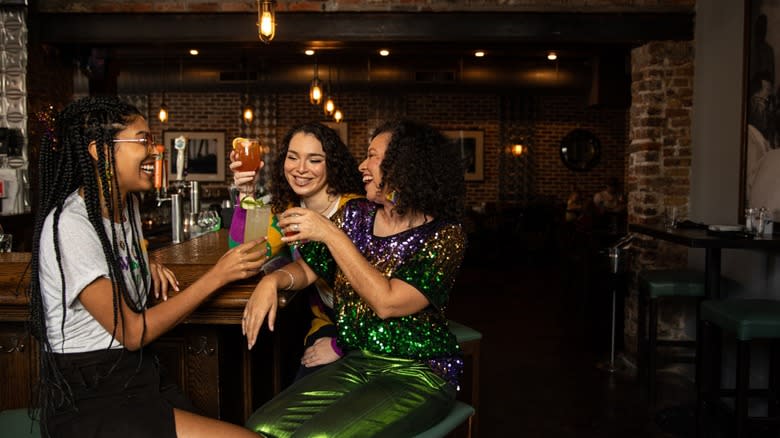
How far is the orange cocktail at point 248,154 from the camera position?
2088mm

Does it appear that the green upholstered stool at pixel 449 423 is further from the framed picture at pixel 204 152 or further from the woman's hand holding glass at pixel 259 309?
the framed picture at pixel 204 152

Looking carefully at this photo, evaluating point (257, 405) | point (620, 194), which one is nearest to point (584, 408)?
point (257, 405)

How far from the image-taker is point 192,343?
1.96 m

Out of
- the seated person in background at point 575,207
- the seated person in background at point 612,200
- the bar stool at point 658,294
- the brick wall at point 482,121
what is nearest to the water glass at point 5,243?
the bar stool at point 658,294

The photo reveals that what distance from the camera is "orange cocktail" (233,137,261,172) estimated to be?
209 cm

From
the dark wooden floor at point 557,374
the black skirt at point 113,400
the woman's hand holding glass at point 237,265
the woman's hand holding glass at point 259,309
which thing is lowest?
the dark wooden floor at point 557,374

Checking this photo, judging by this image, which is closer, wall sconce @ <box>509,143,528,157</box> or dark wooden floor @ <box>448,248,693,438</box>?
dark wooden floor @ <box>448,248,693,438</box>

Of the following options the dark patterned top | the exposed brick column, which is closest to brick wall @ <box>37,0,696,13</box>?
the exposed brick column

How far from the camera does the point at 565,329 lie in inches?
227

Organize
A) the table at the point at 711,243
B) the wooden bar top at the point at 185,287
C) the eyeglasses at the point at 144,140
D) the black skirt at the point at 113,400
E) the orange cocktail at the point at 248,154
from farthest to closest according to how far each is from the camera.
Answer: the table at the point at 711,243
the orange cocktail at the point at 248,154
the wooden bar top at the point at 185,287
the eyeglasses at the point at 144,140
the black skirt at the point at 113,400

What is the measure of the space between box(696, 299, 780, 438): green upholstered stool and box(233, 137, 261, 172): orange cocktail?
224 centimetres

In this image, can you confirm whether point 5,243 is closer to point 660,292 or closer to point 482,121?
point 660,292

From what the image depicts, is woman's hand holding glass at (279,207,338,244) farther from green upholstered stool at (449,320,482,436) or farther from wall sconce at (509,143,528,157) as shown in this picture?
wall sconce at (509,143,528,157)

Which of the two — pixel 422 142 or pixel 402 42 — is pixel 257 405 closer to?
pixel 422 142
